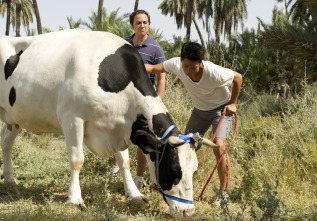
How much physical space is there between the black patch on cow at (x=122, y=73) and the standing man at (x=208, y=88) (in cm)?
46

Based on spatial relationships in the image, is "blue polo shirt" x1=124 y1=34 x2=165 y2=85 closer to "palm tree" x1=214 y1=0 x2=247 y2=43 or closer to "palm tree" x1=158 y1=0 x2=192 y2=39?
"palm tree" x1=214 y1=0 x2=247 y2=43

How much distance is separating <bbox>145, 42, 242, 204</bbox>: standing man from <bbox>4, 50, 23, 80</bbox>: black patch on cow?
1682 millimetres

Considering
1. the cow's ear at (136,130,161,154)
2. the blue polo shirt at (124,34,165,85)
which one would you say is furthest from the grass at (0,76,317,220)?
the blue polo shirt at (124,34,165,85)

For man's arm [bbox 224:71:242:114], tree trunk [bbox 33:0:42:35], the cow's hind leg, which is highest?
tree trunk [bbox 33:0:42:35]

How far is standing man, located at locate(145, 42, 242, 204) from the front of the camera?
173 inches

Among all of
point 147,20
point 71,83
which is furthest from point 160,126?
point 147,20

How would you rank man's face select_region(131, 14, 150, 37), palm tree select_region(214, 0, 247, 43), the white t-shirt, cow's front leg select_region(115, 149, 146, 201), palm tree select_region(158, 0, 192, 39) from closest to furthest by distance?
the white t-shirt, cow's front leg select_region(115, 149, 146, 201), man's face select_region(131, 14, 150, 37), palm tree select_region(214, 0, 247, 43), palm tree select_region(158, 0, 192, 39)

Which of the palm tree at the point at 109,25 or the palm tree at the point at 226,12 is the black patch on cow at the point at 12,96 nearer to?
the palm tree at the point at 109,25

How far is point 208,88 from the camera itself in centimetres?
468

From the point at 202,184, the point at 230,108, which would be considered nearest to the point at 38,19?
the point at 202,184

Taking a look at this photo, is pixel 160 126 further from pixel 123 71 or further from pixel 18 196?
pixel 18 196

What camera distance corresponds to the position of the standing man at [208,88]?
4.39 meters

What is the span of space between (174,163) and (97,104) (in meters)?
1.04

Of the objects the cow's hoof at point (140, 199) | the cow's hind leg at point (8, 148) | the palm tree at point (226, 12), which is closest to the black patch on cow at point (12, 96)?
the cow's hind leg at point (8, 148)
